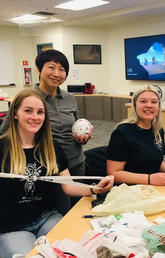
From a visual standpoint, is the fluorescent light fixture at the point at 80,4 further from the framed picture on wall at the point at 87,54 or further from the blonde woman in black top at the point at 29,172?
the blonde woman in black top at the point at 29,172

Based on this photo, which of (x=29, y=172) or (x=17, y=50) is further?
(x=17, y=50)

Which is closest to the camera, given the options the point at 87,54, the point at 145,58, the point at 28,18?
the point at 28,18

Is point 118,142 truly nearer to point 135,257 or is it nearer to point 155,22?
point 135,257

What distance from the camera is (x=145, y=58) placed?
6594 mm

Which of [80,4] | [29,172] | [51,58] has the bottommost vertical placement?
[29,172]

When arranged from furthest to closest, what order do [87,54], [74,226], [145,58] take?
1. [87,54]
2. [145,58]
3. [74,226]

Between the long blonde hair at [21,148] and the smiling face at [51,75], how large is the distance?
0.36 m

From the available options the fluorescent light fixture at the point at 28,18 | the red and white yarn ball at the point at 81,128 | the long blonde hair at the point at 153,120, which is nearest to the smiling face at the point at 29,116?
the red and white yarn ball at the point at 81,128

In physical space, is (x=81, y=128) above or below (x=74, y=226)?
above

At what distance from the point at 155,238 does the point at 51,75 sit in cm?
134

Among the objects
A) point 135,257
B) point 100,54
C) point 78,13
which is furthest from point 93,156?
point 100,54

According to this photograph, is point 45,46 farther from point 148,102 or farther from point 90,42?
point 148,102

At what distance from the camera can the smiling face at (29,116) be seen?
1604 millimetres

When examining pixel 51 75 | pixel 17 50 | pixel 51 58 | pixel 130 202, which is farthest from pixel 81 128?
pixel 17 50
